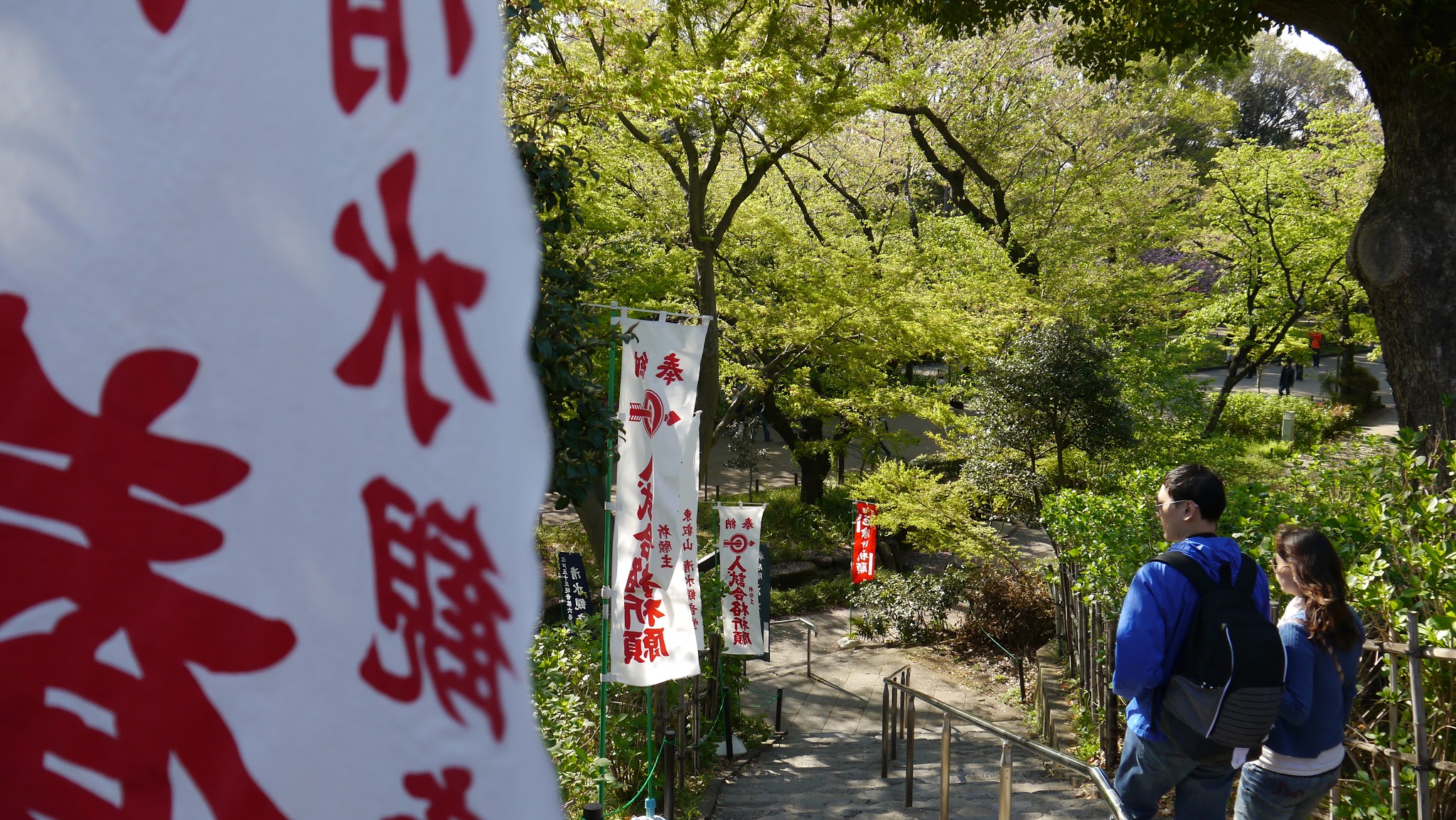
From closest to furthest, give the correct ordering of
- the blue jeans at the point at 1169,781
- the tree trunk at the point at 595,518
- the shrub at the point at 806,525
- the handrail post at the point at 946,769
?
the blue jeans at the point at 1169,781 → the handrail post at the point at 946,769 → the tree trunk at the point at 595,518 → the shrub at the point at 806,525

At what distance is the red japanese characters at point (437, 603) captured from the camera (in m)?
0.96

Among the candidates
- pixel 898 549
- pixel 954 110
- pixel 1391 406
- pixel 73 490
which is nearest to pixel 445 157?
pixel 73 490

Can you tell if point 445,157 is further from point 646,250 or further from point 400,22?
point 646,250

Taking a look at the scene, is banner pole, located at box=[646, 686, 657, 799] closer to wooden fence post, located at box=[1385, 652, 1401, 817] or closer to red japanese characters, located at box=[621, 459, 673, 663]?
red japanese characters, located at box=[621, 459, 673, 663]

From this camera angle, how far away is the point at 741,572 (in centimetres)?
1073

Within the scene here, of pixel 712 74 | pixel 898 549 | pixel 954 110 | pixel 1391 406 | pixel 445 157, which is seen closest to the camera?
pixel 445 157

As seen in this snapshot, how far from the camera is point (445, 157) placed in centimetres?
96

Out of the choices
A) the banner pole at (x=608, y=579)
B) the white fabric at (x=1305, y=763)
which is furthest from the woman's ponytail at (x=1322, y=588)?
the banner pole at (x=608, y=579)

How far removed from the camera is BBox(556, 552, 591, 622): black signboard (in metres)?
10.5

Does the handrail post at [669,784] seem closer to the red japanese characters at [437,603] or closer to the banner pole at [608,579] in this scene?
the banner pole at [608,579]

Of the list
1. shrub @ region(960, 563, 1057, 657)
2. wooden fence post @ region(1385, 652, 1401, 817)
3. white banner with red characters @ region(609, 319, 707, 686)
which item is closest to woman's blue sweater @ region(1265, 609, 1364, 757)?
wooden fence post @ region(1385, 652, 1401, 817)

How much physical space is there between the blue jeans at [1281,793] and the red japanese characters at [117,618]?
3389 mm

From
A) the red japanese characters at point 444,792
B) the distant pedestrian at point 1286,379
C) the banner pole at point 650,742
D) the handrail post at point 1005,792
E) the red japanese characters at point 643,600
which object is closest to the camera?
the red japanese characters at point 444,792

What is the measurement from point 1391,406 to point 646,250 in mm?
20649
